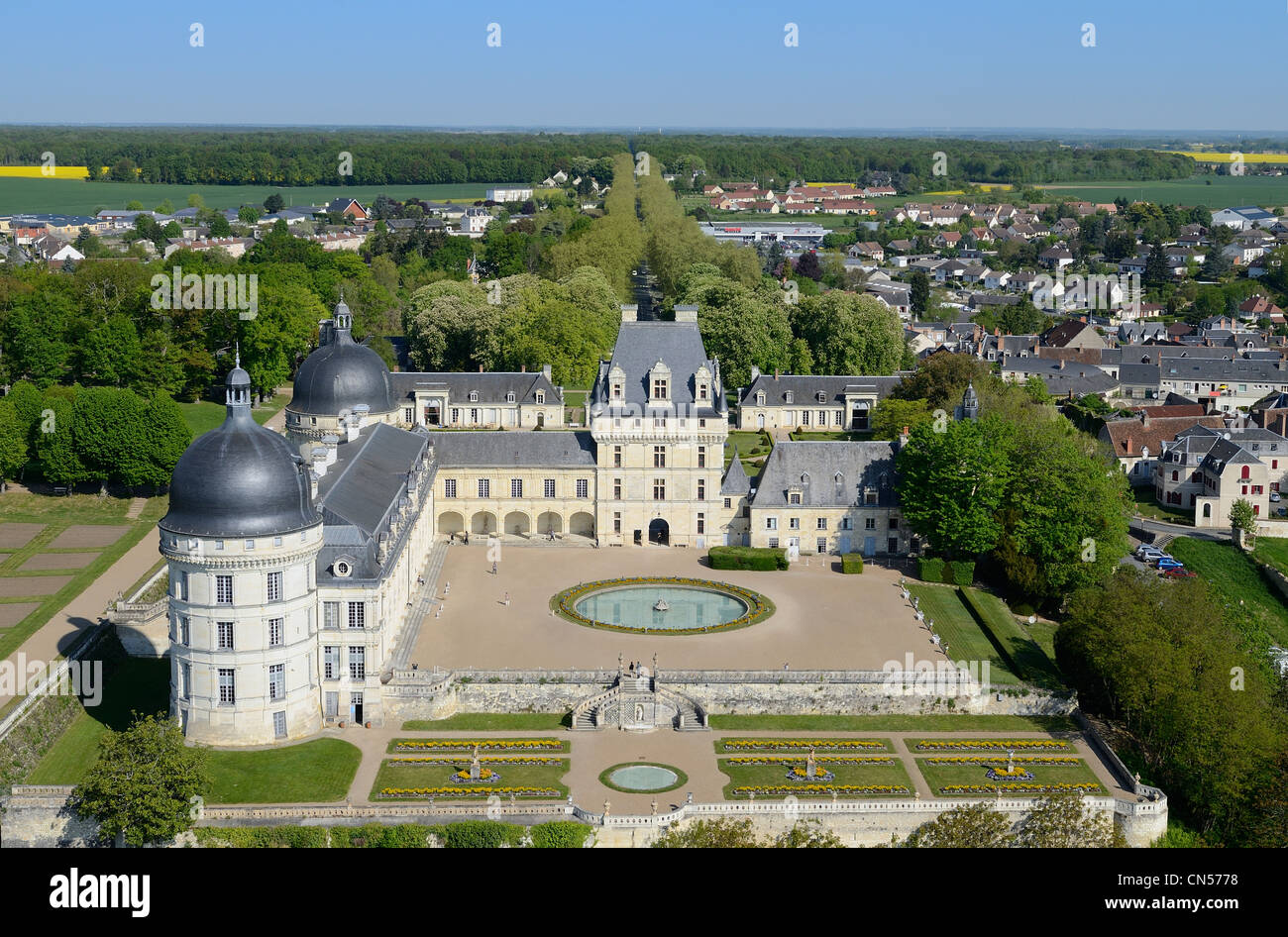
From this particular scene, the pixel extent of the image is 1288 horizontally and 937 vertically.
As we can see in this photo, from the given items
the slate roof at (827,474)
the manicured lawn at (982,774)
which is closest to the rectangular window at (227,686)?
the manicured lawn at (982,774)

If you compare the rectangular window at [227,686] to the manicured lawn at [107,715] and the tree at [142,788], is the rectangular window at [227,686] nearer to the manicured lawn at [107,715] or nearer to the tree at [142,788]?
the manicured lawn at [107,715]

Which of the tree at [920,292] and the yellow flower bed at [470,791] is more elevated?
the tree at [920,292]

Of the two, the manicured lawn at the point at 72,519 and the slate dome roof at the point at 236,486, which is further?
the manicured lawn at the point at 72,519

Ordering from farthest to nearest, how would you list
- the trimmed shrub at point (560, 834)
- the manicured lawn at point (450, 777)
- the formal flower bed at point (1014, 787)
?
the formal flower bed at point (1014, 787) < the manicured lawn at point (450, 777) < the trimmed shrub at point (560, 834)

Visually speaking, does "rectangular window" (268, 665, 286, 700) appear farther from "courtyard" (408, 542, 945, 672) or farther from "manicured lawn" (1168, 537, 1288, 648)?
"manicured lawn" (1168, 537, 1288, 648)

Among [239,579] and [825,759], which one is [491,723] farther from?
[825,759]

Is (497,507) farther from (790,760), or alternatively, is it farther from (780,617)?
(790,760)

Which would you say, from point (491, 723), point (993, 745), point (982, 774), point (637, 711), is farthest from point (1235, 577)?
point (491, 723)
